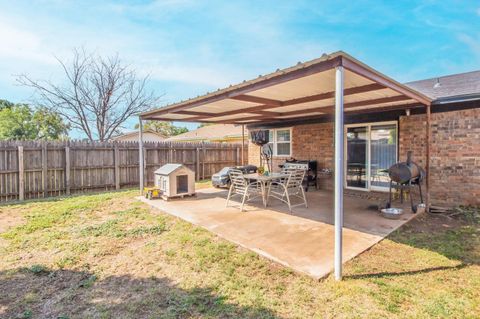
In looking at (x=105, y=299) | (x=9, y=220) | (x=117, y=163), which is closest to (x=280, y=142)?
(x=117, y=163)

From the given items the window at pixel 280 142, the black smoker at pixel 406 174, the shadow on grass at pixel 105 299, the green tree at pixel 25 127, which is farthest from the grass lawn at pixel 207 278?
the green tree at pixel 25 127

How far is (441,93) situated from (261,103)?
4.60 m

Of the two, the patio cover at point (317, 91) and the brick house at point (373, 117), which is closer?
the patio cover at point (317, 91)

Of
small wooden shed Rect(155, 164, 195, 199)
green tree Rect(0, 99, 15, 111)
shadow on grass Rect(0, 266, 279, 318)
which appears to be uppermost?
green tree Rect(0, 99, 15, 111)

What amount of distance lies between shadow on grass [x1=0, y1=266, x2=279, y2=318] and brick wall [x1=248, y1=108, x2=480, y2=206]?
21.0 feet

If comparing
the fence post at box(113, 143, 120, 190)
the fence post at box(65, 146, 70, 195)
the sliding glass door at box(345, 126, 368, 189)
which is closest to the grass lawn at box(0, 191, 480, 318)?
the sliding glass door at box(345, 126, 368, 189)

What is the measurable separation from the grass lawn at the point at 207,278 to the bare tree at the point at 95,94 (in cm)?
1289

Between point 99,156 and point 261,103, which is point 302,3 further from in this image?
point 99,156

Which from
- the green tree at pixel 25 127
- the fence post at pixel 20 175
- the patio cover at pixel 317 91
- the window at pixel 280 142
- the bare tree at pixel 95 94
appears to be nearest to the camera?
the patio cover at pixel 317 91

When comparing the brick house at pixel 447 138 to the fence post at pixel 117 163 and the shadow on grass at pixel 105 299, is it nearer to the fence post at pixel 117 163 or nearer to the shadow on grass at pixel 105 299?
the shadow on grass at pixel 105 299

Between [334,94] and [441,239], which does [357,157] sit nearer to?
[334,94]

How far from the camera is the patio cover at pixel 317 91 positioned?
143 inches

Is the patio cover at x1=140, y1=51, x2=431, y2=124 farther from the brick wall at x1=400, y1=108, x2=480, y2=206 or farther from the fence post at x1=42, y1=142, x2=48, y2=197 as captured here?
the fence post at x1=42, y1=142, x2=48, y2=197

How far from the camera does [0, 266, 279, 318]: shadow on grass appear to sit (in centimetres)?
A: 251
